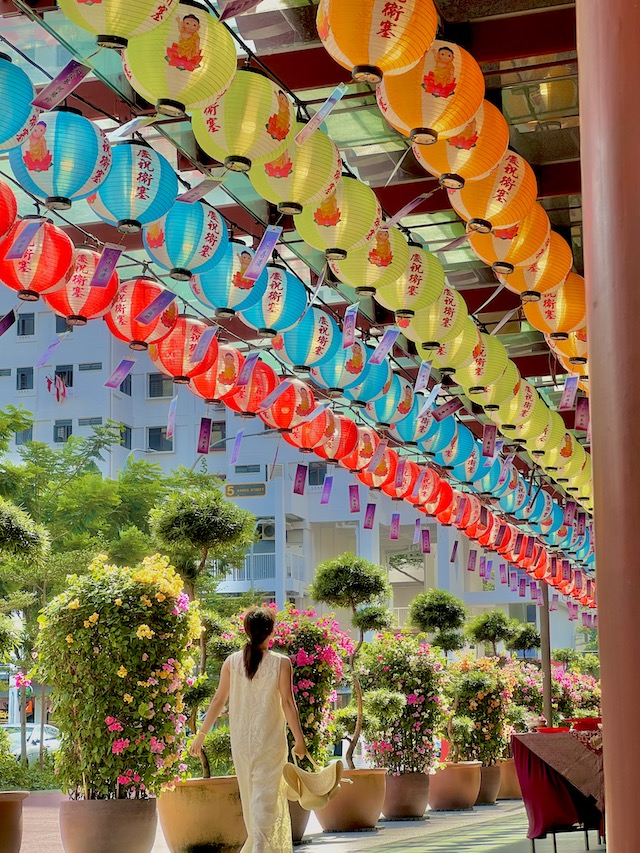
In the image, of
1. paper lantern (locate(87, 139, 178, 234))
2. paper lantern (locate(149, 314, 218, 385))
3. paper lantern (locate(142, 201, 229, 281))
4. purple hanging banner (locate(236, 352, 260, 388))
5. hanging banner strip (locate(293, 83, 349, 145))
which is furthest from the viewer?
purple hanging banner (locate(236, 352, 260, 388))

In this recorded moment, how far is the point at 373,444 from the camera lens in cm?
1144

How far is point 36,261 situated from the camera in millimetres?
5660

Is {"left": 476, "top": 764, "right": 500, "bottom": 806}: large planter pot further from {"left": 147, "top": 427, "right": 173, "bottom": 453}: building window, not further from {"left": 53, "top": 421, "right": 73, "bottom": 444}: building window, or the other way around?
{"left": 147, "top": 427, "right": 173, "bottom": 453}: building window

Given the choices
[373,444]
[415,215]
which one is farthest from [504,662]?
[415,215]

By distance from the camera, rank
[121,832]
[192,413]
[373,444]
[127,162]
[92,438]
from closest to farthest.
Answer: [127,162] < [121,832] < [373,444] < [92,438] < [192,413]

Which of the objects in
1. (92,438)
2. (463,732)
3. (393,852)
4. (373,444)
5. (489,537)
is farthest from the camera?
(92,438)

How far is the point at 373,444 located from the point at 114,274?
5.40 m

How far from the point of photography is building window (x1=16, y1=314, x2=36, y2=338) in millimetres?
30031

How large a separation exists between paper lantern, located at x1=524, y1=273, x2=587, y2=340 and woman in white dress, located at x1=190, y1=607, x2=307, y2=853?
344cm

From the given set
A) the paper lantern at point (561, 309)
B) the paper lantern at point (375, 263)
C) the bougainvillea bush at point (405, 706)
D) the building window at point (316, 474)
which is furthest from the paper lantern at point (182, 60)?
the building window at point (316, 474)

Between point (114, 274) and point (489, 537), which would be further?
point (489, 537)

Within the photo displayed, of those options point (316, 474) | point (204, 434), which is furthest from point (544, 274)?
point (316, 474)

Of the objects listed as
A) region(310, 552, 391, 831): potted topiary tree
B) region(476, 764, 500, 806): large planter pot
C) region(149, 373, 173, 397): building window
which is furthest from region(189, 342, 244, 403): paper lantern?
region(149, 373, 173, 397): building window

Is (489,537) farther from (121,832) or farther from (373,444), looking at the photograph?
(121,832)
